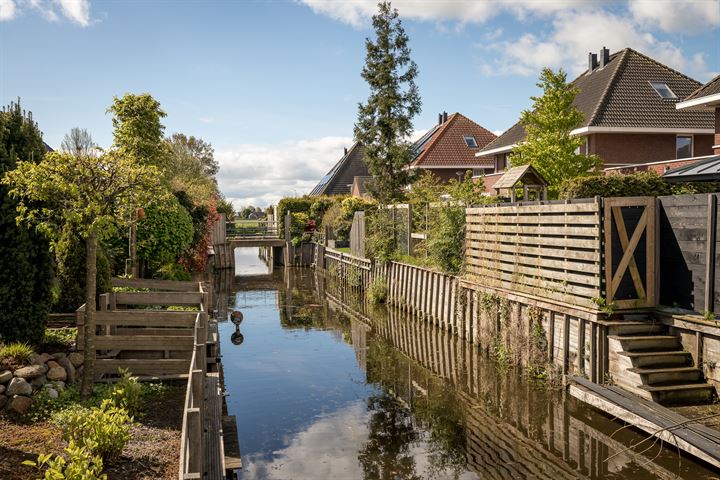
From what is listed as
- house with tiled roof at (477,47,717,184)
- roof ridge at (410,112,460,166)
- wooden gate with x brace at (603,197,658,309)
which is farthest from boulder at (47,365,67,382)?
roof ridge at (410,112,460,166)

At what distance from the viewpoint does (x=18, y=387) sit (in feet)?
26.1

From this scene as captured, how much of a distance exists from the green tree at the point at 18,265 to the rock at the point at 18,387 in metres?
1.61

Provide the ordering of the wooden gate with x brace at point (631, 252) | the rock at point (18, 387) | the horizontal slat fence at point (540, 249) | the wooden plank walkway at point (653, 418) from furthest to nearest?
the horizontal slat fence at point (540, 249) < the wooden gate with x brace at point (631, 252) < the rock at point (18, 387) < the wooden plank walkway at point (653, 418)

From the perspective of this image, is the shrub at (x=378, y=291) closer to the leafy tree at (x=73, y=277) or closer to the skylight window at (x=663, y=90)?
the leafy tree at (x=73, y=277)

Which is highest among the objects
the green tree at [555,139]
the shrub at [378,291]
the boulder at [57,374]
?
the green tree at [555,139]

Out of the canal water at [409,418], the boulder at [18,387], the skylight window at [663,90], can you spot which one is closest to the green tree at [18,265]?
the boulder at [18,387]

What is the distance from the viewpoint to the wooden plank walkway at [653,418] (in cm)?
738

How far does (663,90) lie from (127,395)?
28442mm

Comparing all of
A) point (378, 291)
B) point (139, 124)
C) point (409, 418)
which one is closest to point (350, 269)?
point (378, 291)

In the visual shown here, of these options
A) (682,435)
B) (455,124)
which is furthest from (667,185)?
(455,124)

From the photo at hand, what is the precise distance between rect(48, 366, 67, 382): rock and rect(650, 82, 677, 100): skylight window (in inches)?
1104

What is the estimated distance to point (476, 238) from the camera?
15.7 m

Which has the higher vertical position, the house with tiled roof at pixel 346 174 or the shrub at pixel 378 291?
the house with tiled roof at pixel 346 174

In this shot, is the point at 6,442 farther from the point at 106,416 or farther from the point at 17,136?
the point at 17,136
